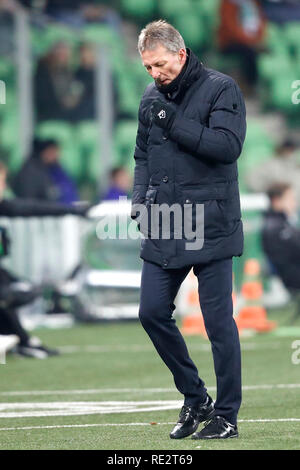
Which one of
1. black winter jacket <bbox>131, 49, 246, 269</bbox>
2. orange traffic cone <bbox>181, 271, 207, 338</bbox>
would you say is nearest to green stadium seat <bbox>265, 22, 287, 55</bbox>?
orange traffic cone <bbox>181, 271, 207, 338</bbox>

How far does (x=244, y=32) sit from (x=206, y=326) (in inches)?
628

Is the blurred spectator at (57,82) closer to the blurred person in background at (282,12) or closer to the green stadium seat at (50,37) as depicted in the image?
the green stadium seat at (50,37)

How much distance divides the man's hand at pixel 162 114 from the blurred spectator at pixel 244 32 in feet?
50.6

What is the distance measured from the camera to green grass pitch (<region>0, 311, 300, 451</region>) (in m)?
6.60

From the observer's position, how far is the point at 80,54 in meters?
18.3

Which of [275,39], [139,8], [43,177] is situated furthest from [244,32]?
[43,177]

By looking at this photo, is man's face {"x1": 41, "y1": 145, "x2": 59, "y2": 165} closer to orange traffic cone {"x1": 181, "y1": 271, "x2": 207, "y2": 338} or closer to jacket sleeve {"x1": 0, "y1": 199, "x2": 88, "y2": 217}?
orange traffic cone {"x1": 181, "y1": 271, "x2": 207, "y2": 338}

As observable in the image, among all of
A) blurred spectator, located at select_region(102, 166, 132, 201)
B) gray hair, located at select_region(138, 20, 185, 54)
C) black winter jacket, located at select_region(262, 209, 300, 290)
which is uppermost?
gray hair, located at select_region(138, 20, 185, 54)

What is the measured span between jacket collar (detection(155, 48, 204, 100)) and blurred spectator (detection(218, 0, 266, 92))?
50.3 feet

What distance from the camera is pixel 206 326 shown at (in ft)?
21.7

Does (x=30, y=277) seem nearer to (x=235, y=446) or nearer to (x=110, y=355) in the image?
(x=110, y=355)
